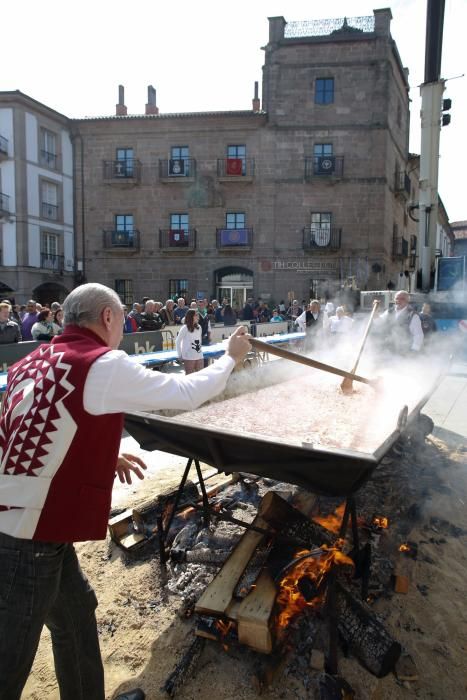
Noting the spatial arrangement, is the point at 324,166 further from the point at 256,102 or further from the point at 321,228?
the point at 256,102

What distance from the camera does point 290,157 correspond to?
23297 mm

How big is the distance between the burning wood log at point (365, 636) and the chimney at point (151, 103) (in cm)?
2886

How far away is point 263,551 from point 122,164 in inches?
982

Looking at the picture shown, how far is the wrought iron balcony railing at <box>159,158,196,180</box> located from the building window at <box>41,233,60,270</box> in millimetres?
6775

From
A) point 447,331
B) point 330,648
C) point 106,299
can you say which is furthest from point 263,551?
point 447,331

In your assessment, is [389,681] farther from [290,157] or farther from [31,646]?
[290,157]

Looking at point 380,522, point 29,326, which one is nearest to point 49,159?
point 29,326

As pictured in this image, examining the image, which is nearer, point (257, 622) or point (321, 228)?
point (257, 622)

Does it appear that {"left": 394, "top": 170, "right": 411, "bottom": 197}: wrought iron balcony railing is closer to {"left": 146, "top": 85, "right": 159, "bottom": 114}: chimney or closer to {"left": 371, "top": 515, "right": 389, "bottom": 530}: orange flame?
{"left": 146, "top": 85, "right": 159, "bottom": 114}: chimney

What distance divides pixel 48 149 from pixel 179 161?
7.12 metres

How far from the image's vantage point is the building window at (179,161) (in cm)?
2417

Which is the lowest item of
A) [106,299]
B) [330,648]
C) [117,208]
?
[330,648]

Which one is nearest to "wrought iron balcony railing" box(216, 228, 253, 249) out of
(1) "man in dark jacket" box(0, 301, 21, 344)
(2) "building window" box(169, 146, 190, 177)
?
(2) "building window" box(169, 146, 190, 177)

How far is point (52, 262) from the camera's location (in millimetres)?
25172
